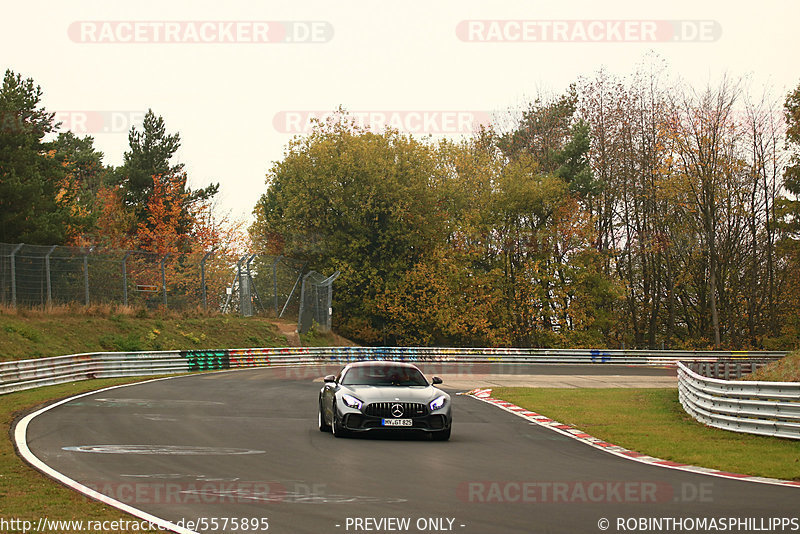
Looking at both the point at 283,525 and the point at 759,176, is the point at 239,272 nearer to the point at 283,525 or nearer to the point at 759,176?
the point at 759,176

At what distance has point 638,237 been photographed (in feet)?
209

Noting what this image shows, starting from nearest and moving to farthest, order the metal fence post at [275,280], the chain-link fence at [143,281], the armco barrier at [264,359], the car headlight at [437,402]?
1. the car headlight at [437,402]
2. the armco barrier at [264,359]
3. the chain-link fence at [143,281]
4. the metal fence post at [275,280]

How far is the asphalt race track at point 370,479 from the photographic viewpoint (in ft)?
27.4

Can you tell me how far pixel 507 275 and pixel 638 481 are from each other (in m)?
53.1

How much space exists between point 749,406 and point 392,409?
6.52 m

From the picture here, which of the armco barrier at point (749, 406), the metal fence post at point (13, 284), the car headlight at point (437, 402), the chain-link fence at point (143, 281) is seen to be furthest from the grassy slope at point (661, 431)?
the metal fence post at point (13, 284)

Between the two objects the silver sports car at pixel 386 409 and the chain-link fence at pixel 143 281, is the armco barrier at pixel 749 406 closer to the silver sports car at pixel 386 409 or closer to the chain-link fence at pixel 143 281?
the silver sports car at pixel 386 409

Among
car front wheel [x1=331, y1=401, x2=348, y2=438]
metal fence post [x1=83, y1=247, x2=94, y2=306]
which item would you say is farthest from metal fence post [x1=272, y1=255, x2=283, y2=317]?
car front wheel [x1=331, y1=401, x2=348, y2=438]

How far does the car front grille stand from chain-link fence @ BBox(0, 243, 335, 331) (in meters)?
23.9

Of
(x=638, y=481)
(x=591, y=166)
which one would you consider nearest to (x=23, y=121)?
(x=591, y=166)

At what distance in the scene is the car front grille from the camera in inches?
610

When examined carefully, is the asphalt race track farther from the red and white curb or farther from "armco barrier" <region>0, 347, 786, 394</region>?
"armco barrier" <region>0, 347, 786, 394</region>

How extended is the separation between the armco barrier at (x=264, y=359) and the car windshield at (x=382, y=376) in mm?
12972

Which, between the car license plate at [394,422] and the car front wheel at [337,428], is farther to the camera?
the car front wheel at [337,428]
